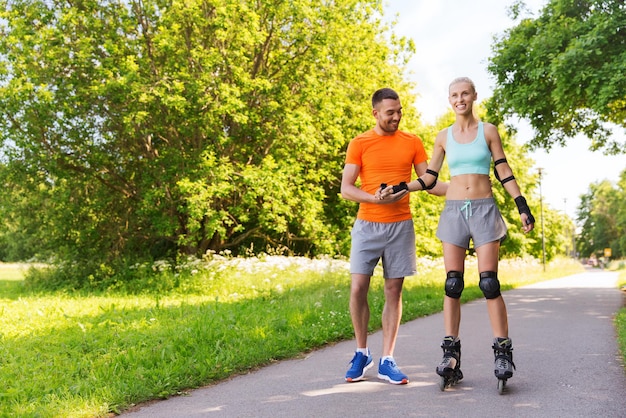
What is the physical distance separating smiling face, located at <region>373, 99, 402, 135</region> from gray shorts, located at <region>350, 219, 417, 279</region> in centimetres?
72

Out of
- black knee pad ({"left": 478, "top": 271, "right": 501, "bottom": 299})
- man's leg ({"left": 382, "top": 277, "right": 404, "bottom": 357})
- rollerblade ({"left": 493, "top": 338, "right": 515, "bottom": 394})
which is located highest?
black knee pad ({"left": 478, "top": 271, "right": 501, "bottom": 299})

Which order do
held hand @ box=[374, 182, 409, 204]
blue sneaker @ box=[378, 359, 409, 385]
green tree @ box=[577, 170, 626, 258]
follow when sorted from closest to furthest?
held hand @ box=[374, 182, 409, 204] → blue sneaker @ box=[378, 359, 409, 385] → green tree @ box=[577, 170, 626, 258]

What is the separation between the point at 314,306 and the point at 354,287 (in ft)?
13.0

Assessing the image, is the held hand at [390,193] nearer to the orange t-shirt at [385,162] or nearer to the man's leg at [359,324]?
the orange t-shirt at [385,162]

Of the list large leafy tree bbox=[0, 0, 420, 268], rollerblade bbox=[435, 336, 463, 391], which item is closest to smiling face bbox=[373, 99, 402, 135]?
rollerblade bbox=[435, 336, 463, 391]

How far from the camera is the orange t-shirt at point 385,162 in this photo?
464cm

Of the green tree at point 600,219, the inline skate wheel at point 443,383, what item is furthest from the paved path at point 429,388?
the green tree at point 600,219

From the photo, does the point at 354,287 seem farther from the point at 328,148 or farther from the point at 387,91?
the point at 328,148

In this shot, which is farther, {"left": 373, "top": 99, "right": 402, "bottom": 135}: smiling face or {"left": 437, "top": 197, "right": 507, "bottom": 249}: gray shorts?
{"left": 373, "top": 99, "right": 402, "bottom": 135}: smiling face

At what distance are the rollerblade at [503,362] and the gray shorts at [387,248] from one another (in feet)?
2.67

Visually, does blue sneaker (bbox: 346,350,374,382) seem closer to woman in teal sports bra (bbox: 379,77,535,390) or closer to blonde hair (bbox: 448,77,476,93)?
woman in teal sports bra (bbox: 379,77,535,390)

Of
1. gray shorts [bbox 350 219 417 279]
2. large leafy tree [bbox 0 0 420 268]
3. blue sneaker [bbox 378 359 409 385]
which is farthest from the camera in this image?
large leafy tree [bbox 0 0 420 268]

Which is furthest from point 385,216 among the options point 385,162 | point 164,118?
point 164,118

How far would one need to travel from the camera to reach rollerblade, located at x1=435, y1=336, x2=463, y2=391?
169 inches
